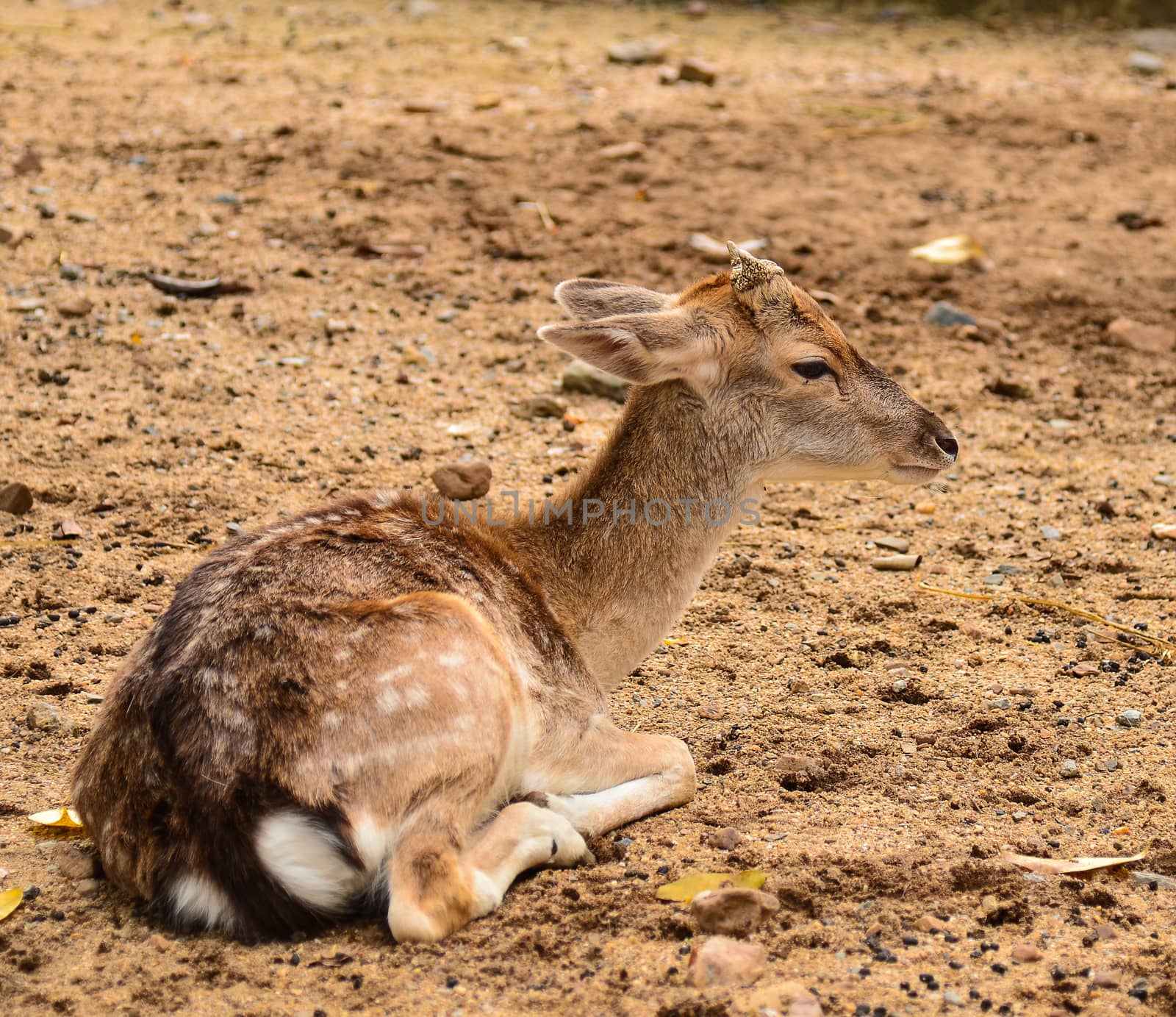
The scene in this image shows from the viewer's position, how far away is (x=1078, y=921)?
377cm

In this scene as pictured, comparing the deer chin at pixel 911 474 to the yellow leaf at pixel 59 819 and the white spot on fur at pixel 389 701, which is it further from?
the yellow leaf at pixel 59 819

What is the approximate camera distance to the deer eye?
495cm

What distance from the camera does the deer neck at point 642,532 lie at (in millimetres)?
4840

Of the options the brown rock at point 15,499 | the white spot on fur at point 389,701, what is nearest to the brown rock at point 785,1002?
the white spot on fur at point 389,701

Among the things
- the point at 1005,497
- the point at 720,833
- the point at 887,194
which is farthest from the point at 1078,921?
the point at 887,194

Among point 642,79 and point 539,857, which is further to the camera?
point 642,79

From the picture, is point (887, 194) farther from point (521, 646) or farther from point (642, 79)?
point (521, 646)

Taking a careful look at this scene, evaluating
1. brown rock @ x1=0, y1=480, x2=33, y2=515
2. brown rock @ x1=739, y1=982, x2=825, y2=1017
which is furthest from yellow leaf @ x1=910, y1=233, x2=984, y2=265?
brown rock @ x1=739, y1=982, x2=825, y2=1017

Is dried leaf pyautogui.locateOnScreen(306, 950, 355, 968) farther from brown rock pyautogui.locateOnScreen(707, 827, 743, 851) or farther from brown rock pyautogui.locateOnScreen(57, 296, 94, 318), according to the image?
brown rock pyautogui.locateOnScreen(57, 296, 94, 318)

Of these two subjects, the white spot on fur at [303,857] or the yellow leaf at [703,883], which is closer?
the white spot on fur at [303,857]

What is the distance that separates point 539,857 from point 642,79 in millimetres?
9530

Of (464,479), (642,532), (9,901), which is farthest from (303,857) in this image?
(464,479)

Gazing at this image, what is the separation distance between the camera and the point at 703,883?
393 cm

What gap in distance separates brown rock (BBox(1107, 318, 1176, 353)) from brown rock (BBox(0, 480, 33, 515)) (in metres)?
6.04
